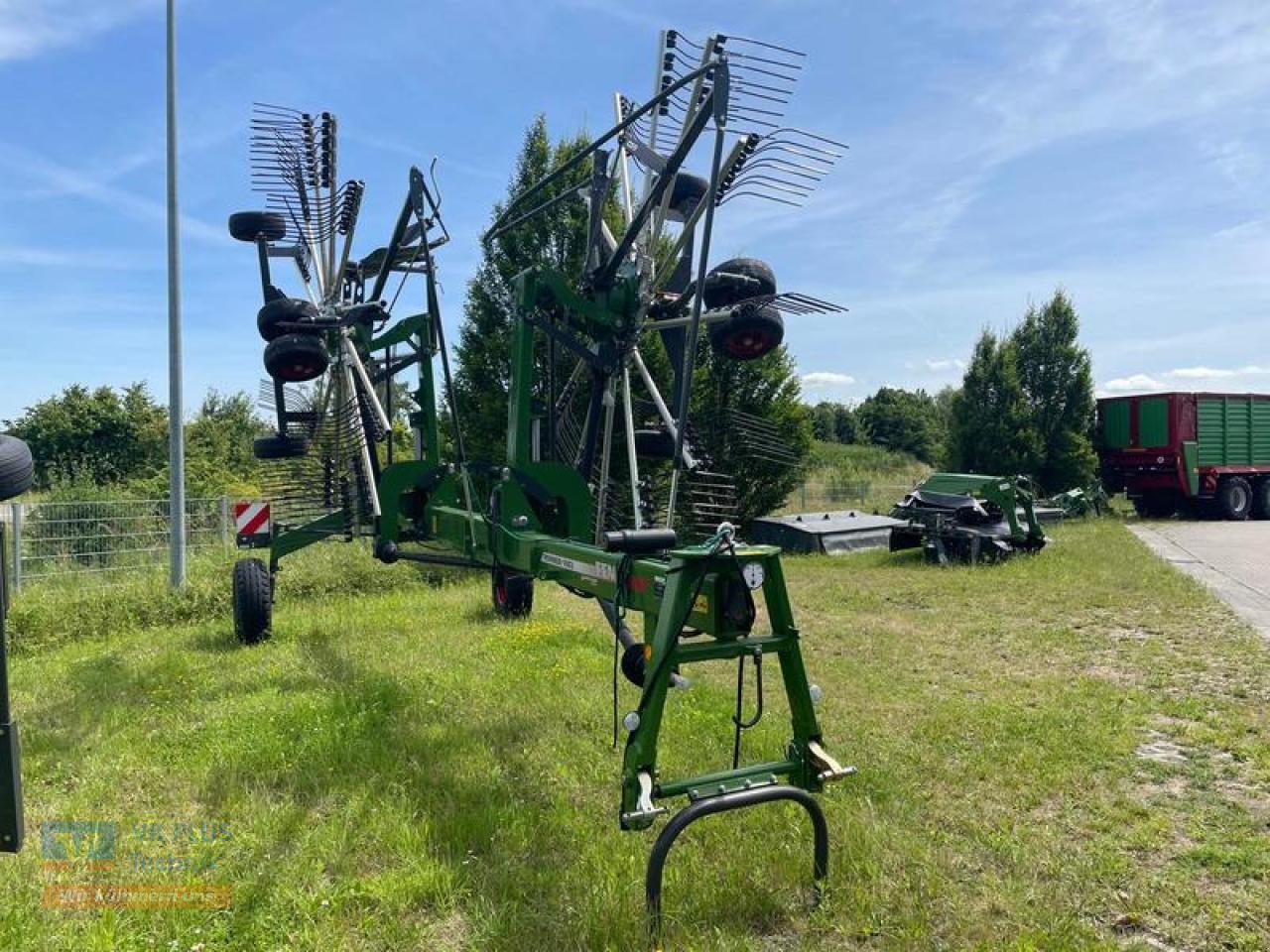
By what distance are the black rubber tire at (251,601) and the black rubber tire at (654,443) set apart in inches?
169

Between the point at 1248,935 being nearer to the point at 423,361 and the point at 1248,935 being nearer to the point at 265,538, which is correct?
the point at 423,361

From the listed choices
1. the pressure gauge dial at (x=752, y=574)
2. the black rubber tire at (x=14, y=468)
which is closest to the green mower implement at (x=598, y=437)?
the pressure gauge dial at (x=752, y=574)

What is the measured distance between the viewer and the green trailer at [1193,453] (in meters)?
21.0

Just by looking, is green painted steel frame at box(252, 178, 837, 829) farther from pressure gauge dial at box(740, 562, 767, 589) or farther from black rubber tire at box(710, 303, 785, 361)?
black rubber tire at box(710, 303, 785, 361)

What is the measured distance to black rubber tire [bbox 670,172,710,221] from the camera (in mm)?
4895

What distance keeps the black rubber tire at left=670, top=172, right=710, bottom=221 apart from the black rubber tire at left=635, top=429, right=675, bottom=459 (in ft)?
3.99

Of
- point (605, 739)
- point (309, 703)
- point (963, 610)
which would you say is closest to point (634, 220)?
point (605, 739)

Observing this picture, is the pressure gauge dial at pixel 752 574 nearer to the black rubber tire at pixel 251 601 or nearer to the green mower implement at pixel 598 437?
the green mower implement at pixel 598 437

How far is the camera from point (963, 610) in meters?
9.32

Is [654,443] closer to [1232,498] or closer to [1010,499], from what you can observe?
[1010,499]

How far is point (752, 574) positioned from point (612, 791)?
1.80 metres

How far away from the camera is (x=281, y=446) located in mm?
7133

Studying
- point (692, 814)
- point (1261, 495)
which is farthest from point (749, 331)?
point (1261, 495)

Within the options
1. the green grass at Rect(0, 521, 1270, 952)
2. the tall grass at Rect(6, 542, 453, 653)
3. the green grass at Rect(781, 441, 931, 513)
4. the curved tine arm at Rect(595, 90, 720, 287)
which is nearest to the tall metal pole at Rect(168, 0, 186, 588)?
the tall grass at Rect(6, 542, 453, 653)
